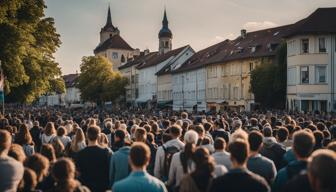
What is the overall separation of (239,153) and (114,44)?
152017mm

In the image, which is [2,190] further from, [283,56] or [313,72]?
[283,56]

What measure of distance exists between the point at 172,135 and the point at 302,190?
4.79m

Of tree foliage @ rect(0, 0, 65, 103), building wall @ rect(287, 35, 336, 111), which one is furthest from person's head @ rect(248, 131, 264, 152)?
building wall @ rect(287, 35, 336, 111)

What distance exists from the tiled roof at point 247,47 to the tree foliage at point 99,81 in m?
18.8

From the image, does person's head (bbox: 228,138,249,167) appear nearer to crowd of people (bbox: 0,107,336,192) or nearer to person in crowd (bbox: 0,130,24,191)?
crowd of people (bbox: 0,107,336,192)

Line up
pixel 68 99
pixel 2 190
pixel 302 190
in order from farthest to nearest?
pixel 68 99 < pixel 2 190 < pixel 302 190

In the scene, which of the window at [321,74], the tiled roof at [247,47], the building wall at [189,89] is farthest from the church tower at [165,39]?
the window at [321,74]

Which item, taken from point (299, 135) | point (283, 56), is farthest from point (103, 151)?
point (283, 56)

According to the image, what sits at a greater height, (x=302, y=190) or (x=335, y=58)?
(x=335, y=58)

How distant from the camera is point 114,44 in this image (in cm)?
15700

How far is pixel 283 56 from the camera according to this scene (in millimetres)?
61438

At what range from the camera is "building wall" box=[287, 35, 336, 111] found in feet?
181

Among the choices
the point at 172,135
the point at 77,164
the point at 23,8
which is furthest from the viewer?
the point at 23,8

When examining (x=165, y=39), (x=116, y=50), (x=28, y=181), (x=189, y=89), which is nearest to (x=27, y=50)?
(x=28, y=181)
